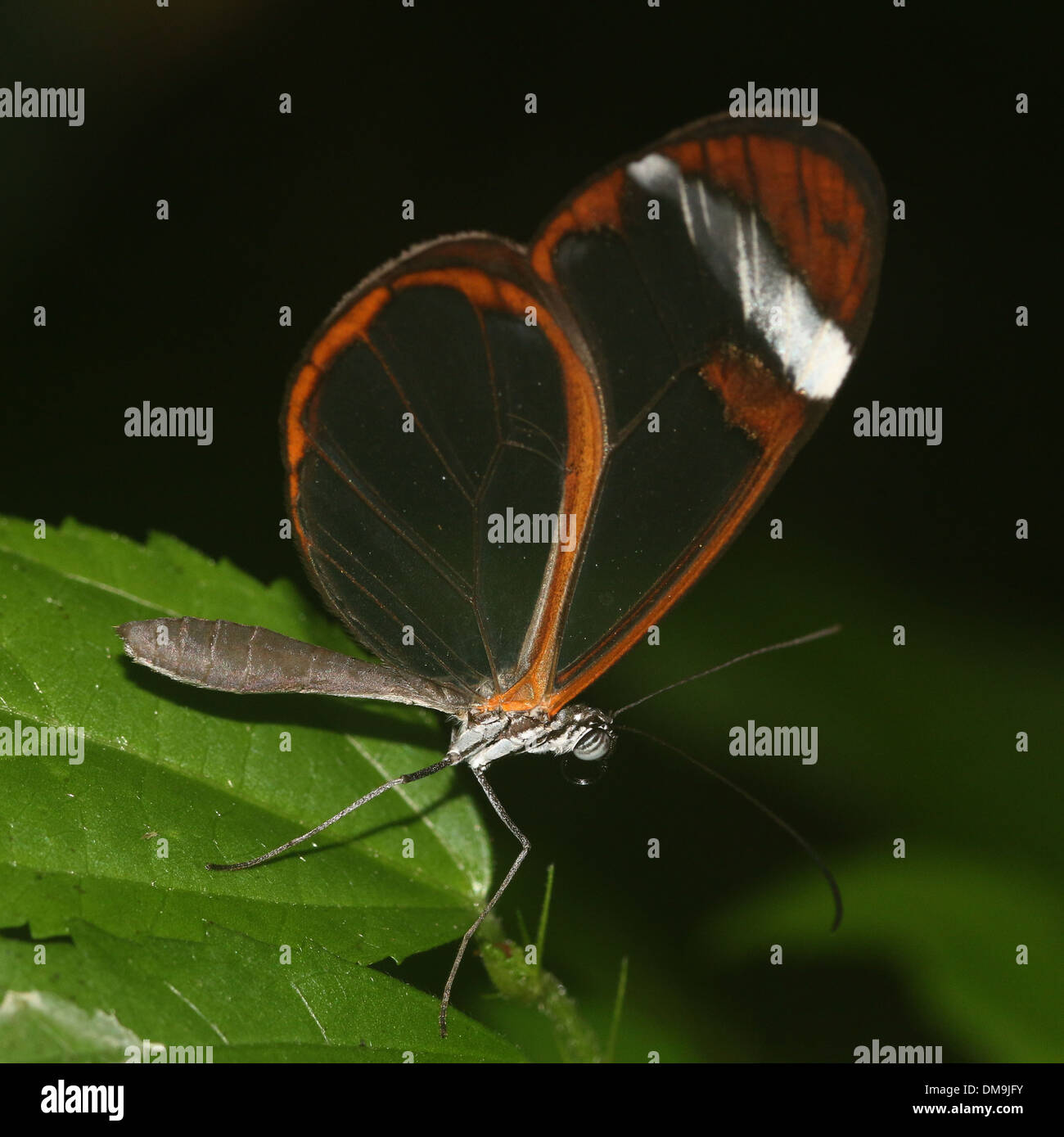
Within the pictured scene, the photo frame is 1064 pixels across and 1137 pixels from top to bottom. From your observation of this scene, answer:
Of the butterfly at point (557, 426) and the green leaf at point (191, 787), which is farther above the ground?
the butterfly at point (557, 426)

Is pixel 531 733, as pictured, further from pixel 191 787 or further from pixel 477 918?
pixel 191 787

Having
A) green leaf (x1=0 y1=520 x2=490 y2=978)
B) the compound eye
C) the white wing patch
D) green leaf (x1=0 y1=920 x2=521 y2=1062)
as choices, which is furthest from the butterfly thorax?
the white wing patch

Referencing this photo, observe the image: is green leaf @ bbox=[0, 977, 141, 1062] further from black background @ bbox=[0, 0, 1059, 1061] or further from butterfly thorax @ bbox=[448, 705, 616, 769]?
black background @ bbox=[0, 0, 1059, 1061]

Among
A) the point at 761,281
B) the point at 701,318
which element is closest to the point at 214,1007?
the point at 701,318

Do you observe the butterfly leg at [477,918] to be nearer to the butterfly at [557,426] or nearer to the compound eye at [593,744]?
the butterfly at [557,426]

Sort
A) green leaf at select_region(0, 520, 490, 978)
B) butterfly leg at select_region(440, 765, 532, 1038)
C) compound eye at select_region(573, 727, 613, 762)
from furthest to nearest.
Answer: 1. compound eye at select_region(573, 727, 613, 762)
2. butterfly leg at select_region(440, 765, 532, 1038)
3. green leaf at select_region(0, 520, 490, 978)

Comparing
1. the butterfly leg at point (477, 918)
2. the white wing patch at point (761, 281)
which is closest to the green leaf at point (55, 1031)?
the butterfly leg at point (477, 918)
